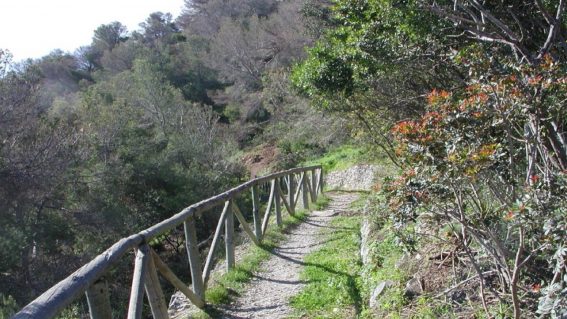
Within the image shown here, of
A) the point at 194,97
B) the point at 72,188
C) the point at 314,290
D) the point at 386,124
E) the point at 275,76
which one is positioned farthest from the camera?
the point at 194,97

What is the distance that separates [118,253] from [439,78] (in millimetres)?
7789

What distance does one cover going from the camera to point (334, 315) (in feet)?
18.5

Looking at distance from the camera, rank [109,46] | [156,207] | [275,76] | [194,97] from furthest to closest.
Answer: [109,46]
[194,97]
[275,76]
[156,207]

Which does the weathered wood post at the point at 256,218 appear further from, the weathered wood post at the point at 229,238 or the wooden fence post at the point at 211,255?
the wooden fence post at the point at 211,255

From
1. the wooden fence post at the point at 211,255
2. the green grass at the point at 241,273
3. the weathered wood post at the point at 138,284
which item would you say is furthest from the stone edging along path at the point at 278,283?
the weathered wood post at the point at 138,284

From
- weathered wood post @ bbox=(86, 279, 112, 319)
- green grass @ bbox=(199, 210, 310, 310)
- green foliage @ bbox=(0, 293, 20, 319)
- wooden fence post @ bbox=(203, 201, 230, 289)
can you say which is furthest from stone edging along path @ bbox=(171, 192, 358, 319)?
green foliage @ bbox=(0, 293, 20, 319)

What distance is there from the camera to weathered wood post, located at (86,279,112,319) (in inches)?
128

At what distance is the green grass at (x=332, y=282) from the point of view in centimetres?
580

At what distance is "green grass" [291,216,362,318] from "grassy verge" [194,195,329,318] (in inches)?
31.3

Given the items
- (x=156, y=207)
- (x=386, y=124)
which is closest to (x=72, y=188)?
(x=156, y=207)

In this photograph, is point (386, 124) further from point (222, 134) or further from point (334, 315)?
point (222, 134)

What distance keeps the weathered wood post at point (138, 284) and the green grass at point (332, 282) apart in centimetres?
226

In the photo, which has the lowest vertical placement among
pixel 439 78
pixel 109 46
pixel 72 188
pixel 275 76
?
pixel 72 188

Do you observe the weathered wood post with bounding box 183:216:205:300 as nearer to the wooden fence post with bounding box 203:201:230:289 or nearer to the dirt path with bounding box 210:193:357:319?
the wooden fence post with bounding box 203:201:230:289
